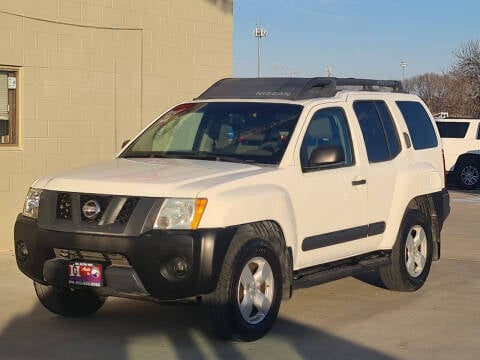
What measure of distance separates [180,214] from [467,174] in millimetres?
17809

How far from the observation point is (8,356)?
20.9ft

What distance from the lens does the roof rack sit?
791 cm

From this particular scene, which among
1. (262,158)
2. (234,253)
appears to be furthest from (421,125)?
(234,253)

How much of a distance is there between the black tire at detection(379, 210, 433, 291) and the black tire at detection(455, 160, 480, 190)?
Answer: 14.2 meters

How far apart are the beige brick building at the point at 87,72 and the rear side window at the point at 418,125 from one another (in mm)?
4470

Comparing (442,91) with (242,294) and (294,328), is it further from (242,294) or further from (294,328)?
(242,294)

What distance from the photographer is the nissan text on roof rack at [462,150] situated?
22.9m

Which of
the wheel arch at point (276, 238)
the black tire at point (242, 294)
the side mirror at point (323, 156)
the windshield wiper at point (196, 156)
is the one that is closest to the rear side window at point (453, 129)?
the side mirror at point (323, 156)

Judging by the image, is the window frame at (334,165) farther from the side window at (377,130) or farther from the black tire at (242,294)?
the black tire at (242,294)

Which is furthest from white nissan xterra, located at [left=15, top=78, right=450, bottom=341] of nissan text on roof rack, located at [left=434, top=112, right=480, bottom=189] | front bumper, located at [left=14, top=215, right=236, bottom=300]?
nissan text on roof rack, located at [left=434, top=112, right=480, bottom=189]

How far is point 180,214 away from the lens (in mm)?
6312

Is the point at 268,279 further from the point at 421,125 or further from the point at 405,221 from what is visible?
the point at 421,125

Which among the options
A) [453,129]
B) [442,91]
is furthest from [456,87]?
[453,129]

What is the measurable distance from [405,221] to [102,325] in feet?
10.2
